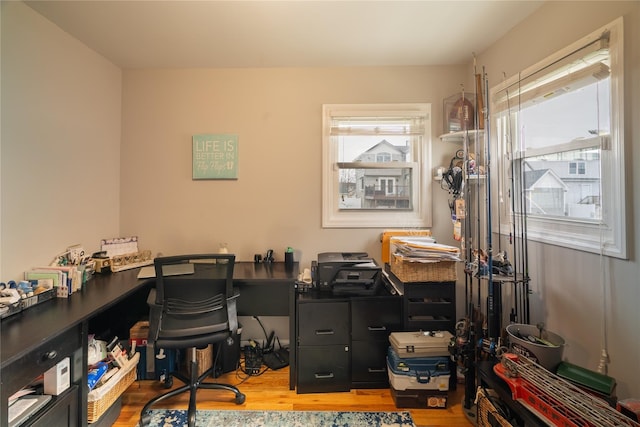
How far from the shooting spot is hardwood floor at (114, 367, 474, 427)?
1.82 metres

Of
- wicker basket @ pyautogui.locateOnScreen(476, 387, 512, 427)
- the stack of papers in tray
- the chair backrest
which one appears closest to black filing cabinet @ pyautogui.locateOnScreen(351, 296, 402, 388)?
the stack of papers in tray

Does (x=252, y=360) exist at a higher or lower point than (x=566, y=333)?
lower

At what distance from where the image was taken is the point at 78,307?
1571mm

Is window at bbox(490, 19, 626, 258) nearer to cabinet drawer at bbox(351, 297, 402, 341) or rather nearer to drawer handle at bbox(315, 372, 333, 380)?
cabinet drawer at bbox(351, 297, 402, 341)

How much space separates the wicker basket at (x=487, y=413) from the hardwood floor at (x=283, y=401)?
249mm

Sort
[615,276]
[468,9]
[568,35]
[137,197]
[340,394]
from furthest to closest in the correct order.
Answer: [137,197], [340,394], [468,9], [568,35], [615,276]

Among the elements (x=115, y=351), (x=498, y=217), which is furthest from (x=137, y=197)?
(x=498, y=217)

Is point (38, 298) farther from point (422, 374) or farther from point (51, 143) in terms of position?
point (422, 374)

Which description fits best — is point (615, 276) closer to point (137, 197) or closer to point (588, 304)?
point (588, 304)

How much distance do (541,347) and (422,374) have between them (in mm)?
743

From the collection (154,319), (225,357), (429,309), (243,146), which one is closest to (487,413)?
(429,309)

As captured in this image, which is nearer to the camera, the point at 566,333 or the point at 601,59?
the point at 601,59

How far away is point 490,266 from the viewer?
1.65 metres

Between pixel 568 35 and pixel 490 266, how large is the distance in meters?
1.39
